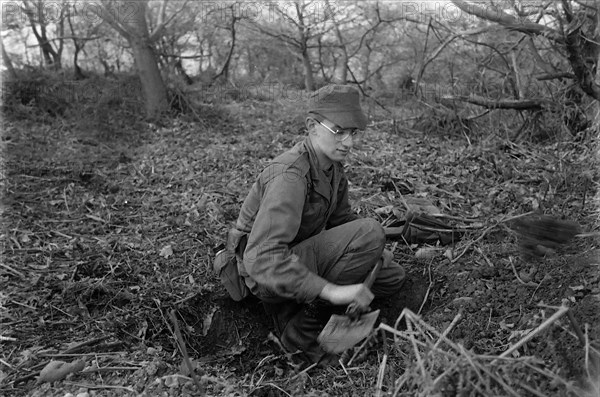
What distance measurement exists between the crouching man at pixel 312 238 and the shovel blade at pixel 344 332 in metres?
0.09

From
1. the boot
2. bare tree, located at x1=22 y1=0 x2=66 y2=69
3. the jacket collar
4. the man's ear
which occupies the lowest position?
the boot

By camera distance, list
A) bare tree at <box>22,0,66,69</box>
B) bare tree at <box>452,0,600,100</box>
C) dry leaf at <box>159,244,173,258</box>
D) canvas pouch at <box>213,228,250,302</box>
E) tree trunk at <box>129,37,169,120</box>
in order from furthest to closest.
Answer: bare tree at <box>22,0,66,69</box>
tree trunk at <box>129,37,169,120</box>
bare tree at <box>452,0,600,100</box>
dry leaf at <box>159,244,173,258</box>
canvas pouch at <box>213,228,250,302</box>

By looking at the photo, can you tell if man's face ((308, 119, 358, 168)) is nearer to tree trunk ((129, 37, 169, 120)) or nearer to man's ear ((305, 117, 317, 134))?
man's ear ((305, 117, 317, 134))

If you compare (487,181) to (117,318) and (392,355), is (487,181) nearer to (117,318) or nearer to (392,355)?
(392,355)

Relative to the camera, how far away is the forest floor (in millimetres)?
2307

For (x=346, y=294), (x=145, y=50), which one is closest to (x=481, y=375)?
(x=346, y=294)

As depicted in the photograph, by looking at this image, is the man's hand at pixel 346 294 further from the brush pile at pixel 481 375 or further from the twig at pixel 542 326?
the twig at pixel 542 326

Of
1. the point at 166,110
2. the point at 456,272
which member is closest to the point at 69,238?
the point at 456,272

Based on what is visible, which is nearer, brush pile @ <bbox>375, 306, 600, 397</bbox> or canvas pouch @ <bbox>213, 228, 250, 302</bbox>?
brush pile @ <bbox>375, 306, 600, 397</bbox>

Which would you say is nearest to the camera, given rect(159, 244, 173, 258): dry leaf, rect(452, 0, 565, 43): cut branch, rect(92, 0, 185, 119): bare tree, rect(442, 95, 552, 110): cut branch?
rect(159, 244, 173, 258): dry leaf

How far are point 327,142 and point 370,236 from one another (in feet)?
1.96

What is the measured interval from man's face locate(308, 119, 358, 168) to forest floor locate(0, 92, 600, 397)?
1.00 meters

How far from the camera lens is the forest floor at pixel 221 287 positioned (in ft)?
7.57

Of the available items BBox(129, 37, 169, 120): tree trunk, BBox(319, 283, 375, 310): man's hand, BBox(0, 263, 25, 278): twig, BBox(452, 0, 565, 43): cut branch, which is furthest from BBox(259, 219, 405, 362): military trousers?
BBox(129, 37, 169, 120): tree trunk
